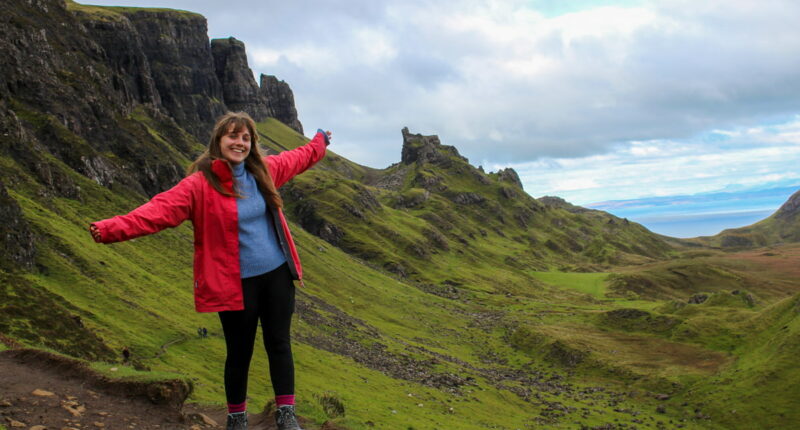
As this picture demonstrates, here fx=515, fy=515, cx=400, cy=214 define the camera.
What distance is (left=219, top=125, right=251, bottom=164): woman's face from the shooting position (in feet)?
32.3

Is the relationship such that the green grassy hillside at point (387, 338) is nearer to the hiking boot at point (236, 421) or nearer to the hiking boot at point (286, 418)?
the hiking boot at point (286, 418)

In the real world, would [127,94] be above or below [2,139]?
above

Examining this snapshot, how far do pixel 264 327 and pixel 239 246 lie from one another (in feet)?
5.64

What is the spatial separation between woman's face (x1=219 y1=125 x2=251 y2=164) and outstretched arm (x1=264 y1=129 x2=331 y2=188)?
0.59 m

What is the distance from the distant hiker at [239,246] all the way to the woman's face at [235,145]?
0.02 m

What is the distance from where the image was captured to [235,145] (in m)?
9.88

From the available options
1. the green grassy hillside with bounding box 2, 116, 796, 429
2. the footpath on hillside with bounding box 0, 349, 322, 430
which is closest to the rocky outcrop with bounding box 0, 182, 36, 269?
the green grassy hillside with bounding box 2, 116, 796, 429

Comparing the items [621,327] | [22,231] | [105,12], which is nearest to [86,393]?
[22,231]

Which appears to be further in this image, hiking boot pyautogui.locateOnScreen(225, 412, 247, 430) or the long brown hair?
hiking boot pyautogui.locateOnScreen(225, 412, 247, 430)

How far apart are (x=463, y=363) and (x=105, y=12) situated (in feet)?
645

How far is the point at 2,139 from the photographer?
225 feet

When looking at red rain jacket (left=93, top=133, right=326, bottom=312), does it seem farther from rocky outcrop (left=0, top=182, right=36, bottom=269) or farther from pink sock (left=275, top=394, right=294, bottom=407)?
rocky outcrop (left=0, top=182, right=36, bottom=269)

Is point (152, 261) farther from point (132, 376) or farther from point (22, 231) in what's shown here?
point (132, 376)

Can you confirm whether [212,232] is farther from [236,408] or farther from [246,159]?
[236,408]
